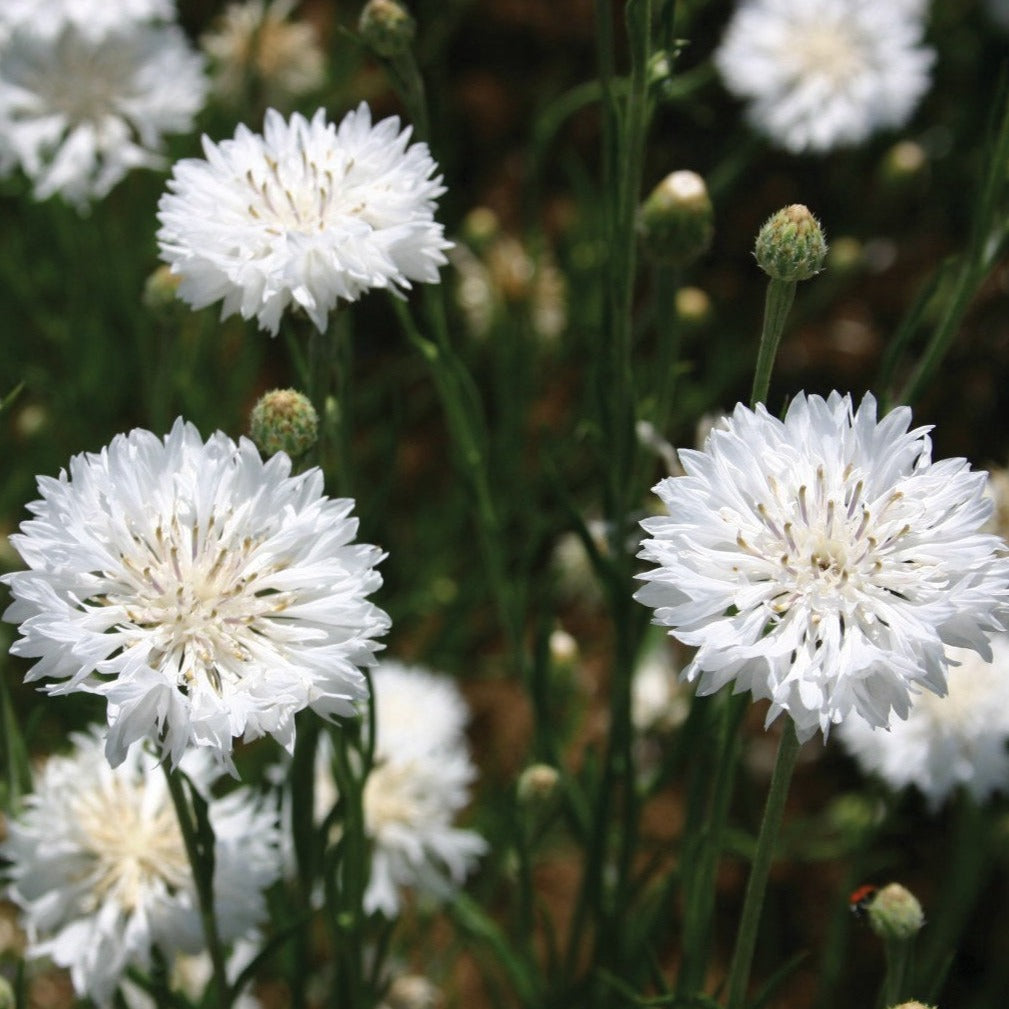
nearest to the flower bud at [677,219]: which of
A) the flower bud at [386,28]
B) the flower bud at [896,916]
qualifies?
the flower bud at [386,28]

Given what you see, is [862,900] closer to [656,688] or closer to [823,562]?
[823,562]

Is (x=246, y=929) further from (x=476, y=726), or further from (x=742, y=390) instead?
(x=742, y=390)

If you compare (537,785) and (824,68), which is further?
(824,68)

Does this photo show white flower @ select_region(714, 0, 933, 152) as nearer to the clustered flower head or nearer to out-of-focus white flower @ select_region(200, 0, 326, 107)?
out-of-focus white flower @ select_region(200, 0, 326, 107)

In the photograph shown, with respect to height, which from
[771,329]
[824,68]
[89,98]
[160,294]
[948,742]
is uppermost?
[824,68]

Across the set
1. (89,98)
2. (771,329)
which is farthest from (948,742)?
(89,98)

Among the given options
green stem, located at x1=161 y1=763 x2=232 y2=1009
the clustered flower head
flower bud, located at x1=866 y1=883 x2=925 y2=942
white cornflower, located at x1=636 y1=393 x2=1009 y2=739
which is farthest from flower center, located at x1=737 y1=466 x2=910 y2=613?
the clustered flower head

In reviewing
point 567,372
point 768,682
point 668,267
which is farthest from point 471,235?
point 768,682
